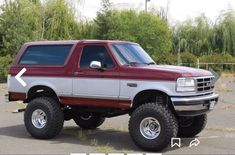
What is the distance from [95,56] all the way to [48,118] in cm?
169

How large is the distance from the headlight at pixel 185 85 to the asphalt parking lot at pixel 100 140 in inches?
46.6

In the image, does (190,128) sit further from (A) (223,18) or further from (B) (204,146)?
(A) (223,18)

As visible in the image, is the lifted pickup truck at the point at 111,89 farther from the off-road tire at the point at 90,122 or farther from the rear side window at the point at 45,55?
the off-road tire at the point at 90,122

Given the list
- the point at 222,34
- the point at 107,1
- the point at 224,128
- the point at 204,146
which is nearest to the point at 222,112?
the point at 224,128

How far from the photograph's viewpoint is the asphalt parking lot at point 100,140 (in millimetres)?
9117

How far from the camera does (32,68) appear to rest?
10656 millimetres

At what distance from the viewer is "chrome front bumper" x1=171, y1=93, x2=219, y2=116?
8.85 meters

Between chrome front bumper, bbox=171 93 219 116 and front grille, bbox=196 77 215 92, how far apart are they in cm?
16

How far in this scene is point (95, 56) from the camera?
10.0m

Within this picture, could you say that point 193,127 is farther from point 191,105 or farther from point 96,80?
point 96,80

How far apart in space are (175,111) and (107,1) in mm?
31377

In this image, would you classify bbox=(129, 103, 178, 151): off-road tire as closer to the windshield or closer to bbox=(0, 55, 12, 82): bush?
the windshield

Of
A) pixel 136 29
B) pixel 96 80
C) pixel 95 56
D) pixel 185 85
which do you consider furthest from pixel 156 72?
pixel 136 29

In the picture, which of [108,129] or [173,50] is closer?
[108,129]
